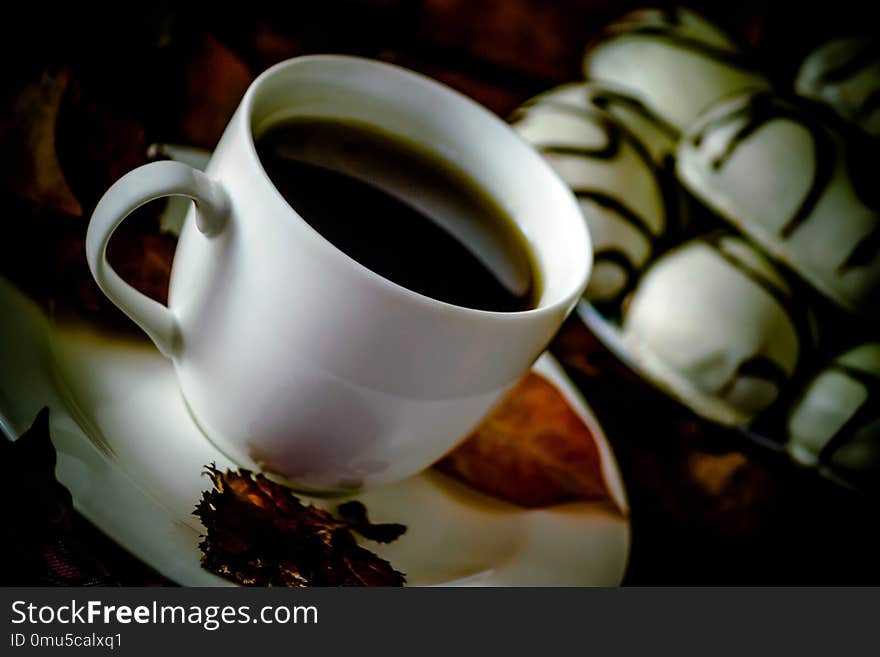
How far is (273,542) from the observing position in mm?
355

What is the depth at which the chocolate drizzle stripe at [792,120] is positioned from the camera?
686 millimetres

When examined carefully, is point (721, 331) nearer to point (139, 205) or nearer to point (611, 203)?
point (611, 203)

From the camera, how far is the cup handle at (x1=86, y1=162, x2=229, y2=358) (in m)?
0.31

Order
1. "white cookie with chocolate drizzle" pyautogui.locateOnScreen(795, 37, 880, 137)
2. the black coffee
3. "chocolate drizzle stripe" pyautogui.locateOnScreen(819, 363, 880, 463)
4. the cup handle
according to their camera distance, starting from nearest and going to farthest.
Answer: the cup handle → the black coffee → "chocolate drizzle stripe" pyautogui.locateOnScreen(819, 363, 880, 463) → "white cookie with chocolate drizzle" pyautogui.locateOnScreen(795, 37, 880, 137)

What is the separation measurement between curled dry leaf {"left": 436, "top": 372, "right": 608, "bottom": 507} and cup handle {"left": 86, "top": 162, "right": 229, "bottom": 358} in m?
0.22

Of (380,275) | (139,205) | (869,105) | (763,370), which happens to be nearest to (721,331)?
(763,370)

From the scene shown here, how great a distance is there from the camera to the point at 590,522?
1.57ft

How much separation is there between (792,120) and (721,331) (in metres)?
0.21

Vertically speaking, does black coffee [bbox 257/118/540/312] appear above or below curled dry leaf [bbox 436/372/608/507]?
above

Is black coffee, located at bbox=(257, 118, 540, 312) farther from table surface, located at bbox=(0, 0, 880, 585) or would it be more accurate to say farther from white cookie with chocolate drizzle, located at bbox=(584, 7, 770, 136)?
white cookie with chocolate drizzle, located at bbox=(584, 7, 770, 136)

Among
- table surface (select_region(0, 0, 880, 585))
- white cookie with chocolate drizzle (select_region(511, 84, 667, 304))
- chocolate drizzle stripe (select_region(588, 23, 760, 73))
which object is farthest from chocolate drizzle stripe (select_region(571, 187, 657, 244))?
chocolate drizzle stripe (select_region(588, 23, 760, 73))
